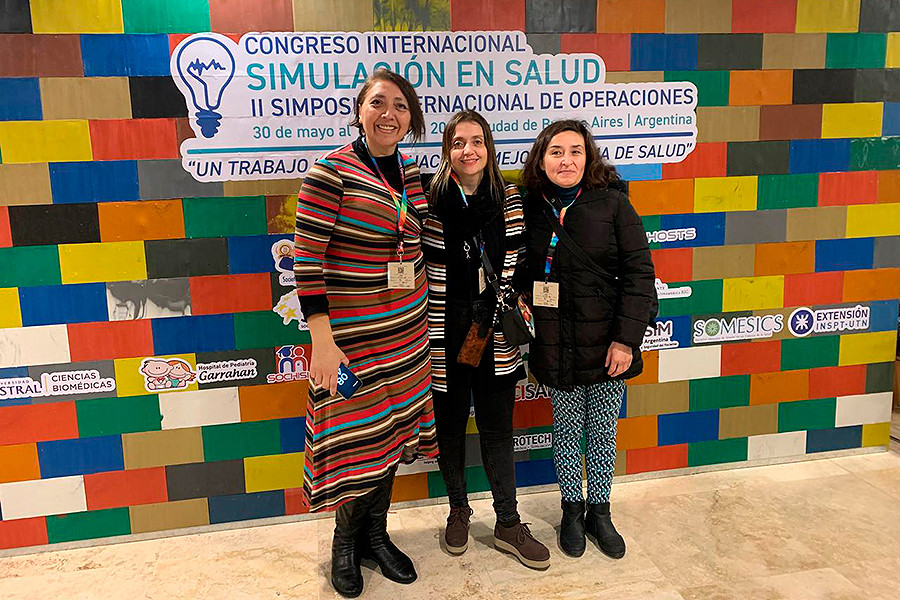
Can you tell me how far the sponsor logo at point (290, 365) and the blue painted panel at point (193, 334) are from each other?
0.20 meters

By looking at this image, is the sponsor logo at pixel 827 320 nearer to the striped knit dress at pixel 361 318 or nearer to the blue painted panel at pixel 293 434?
the striped knit dress at pixel 361 318

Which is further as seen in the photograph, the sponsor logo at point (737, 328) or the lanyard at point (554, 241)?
the sponsor logo at point (737, 328)

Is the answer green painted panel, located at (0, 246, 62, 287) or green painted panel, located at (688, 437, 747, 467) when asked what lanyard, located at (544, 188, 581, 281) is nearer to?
green painted panel, located at (688, 437, 747, 467)

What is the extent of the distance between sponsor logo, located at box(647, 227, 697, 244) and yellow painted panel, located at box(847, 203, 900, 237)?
2.64ft

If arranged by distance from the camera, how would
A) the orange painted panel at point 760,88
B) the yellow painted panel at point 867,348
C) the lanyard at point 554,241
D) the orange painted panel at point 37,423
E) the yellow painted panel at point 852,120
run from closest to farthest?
the lanyard at point 554,241
the orange painted panel at point 37,423
the orange painted panel at point 760,88
the yellow painted panel at point 852,120
the yellow painted panel at point 867,348

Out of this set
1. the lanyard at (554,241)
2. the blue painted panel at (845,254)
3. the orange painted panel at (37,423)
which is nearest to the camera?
the lanyard at (554,241)

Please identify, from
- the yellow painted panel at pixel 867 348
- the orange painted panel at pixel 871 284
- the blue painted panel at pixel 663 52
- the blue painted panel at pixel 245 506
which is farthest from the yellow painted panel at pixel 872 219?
the blue painted panel at pixel 245 506

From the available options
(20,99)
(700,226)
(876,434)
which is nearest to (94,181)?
(20,99)

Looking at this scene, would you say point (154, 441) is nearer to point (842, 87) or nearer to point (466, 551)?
point (466, 551)

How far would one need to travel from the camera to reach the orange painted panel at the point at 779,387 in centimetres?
338

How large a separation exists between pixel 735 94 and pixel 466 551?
2269mm

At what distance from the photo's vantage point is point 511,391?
2.65 metres

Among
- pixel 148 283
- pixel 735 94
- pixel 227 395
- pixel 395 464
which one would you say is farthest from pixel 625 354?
pixel 148 283

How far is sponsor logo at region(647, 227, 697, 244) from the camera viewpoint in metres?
3.13
